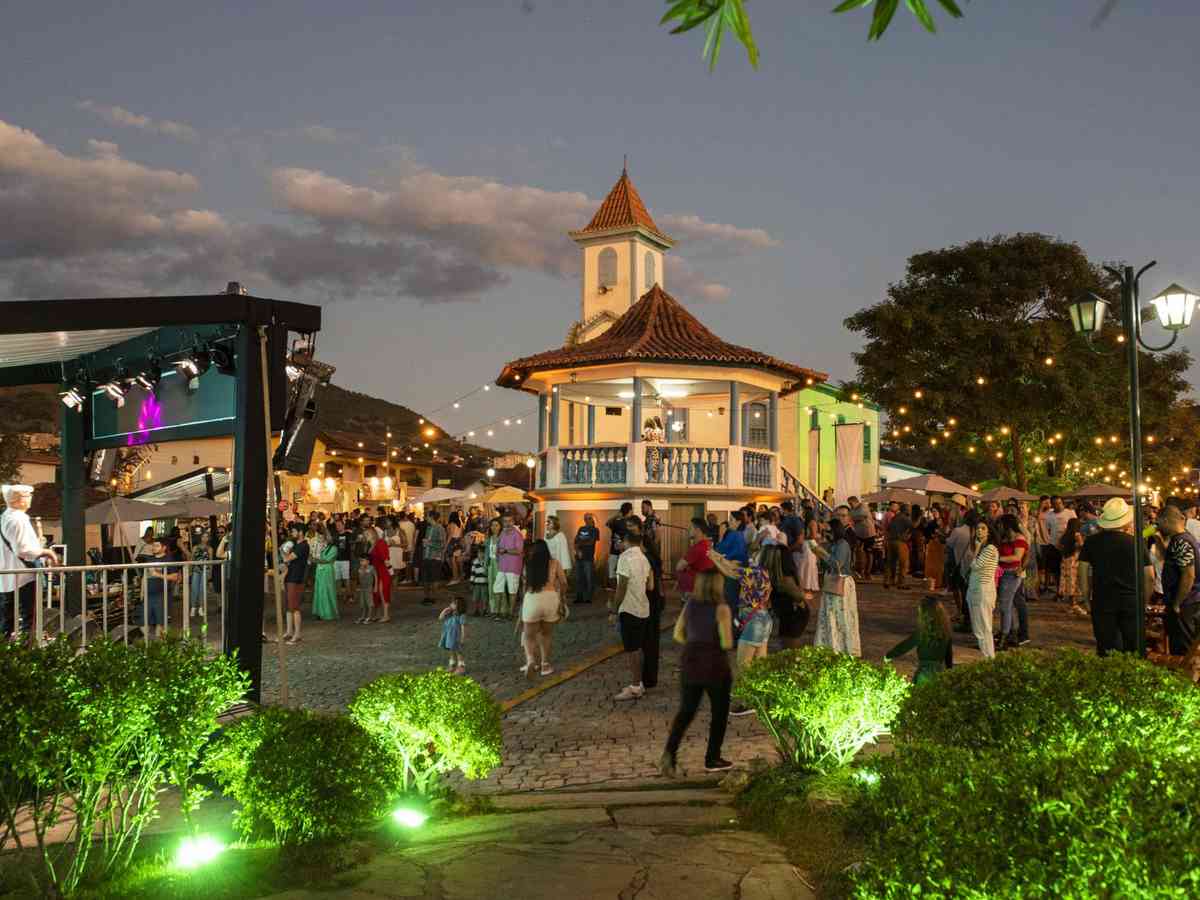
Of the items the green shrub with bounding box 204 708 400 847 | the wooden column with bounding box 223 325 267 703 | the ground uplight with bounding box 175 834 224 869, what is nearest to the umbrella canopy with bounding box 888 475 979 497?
the wooden column with bounding box 223 325 267 703

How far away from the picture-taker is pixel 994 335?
29.2 meters

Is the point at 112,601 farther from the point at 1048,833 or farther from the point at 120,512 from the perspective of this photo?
the point at 1048,833

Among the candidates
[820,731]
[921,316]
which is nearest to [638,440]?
[921,316]

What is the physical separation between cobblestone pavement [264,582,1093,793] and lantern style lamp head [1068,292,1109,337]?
4.21m

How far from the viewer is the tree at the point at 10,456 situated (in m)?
36.3

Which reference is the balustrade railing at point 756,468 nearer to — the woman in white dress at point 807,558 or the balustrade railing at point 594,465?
the balustrade railing at point 594,465

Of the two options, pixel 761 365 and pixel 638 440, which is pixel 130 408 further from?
pixel 761 365

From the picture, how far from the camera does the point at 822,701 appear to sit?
648cm

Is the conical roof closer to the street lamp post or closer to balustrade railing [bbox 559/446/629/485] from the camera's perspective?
balustrade railing [bbox 559/446/629/485]

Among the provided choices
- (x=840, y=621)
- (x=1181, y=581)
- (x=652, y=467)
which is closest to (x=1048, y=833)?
(x=840, y=621)

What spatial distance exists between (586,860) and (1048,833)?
9.72 ft

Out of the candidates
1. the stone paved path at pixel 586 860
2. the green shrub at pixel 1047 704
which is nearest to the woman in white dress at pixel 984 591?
the green shrub at pixel 1047 704

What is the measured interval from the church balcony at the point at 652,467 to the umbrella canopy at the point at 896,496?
13.4 feet

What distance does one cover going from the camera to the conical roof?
129 ft
